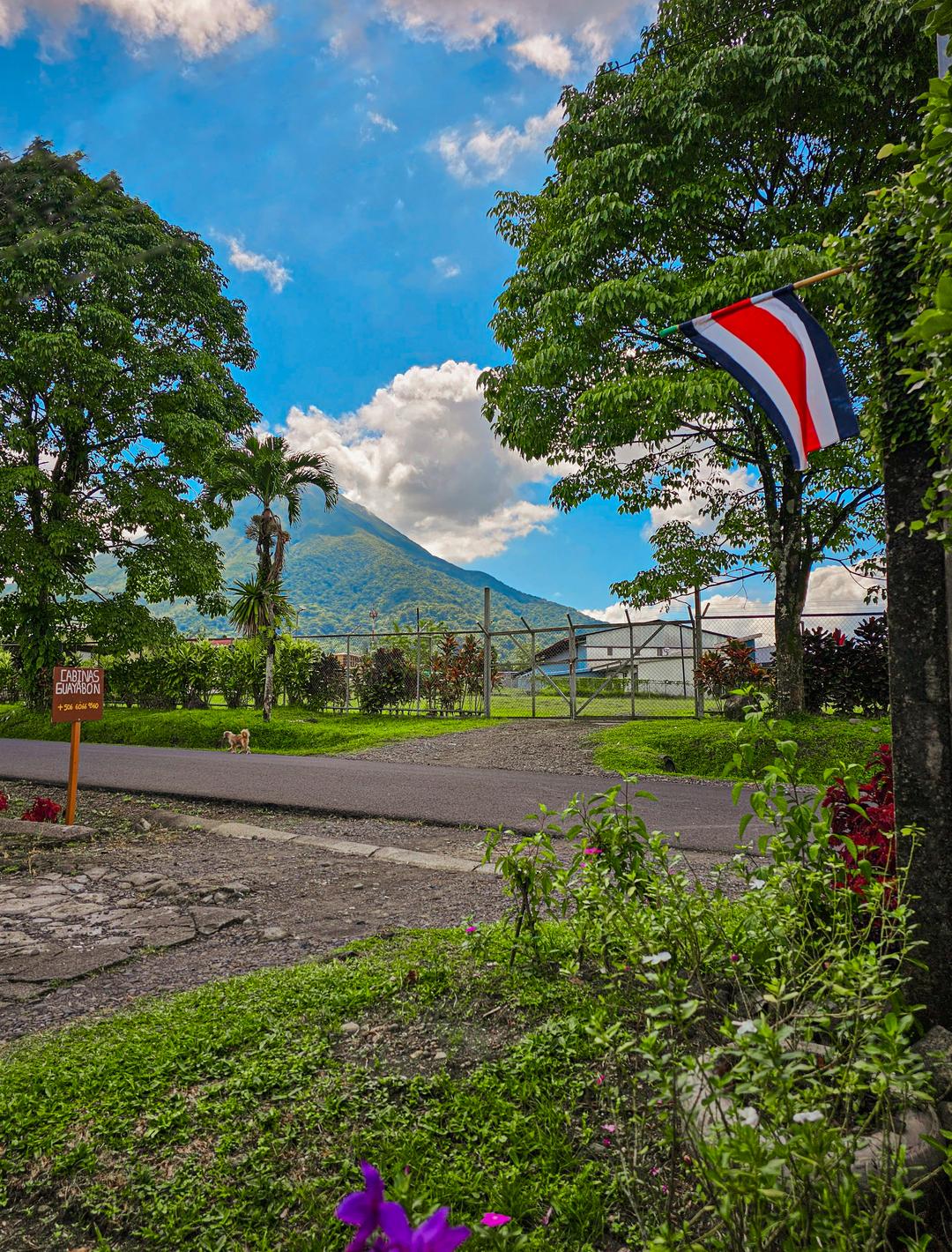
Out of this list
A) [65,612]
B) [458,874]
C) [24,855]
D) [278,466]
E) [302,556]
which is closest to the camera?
[458,874]

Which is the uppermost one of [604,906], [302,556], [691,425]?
[302,556]

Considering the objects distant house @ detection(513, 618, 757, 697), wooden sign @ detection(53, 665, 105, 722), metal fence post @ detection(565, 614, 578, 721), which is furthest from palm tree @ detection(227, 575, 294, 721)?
wooden sign @ detection(53, 665, 105, 722)

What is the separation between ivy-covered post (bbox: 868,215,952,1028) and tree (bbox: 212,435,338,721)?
626 inches

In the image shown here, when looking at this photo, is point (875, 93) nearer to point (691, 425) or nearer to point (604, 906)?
point (691, 425)

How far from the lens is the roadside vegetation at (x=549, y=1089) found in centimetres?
149

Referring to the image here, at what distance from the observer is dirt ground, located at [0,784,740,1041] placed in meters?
3.50

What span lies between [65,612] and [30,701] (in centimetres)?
381

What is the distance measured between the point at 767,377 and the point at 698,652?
466 inches

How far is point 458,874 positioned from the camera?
17.1ft

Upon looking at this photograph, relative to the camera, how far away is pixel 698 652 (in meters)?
15.0

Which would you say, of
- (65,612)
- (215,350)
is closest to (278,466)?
(215,350)

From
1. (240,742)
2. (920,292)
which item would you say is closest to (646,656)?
(240,742)

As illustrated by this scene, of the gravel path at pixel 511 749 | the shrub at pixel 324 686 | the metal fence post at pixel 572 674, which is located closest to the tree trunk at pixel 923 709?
the gravel path at pixel 511 749

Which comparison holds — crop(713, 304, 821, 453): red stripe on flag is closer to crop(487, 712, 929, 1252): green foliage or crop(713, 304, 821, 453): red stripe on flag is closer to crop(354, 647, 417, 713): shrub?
crop(487, 712, 929, 1252): green foliage
